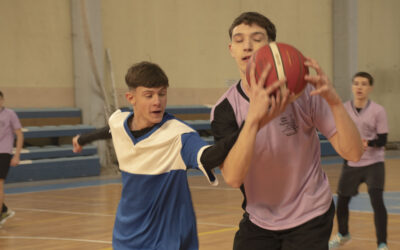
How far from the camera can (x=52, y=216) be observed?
29.6ft

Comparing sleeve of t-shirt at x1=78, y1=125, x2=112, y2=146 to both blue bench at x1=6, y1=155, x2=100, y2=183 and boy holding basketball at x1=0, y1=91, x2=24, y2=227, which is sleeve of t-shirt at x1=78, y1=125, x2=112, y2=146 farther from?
blue bench at x1=6, y1=155, x2=100, y2=183

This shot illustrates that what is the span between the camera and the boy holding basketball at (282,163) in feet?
9.75

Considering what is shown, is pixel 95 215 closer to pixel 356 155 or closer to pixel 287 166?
pixel 287 166

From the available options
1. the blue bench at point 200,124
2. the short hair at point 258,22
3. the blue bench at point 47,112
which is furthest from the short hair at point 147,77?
the blue bench at point 200,124

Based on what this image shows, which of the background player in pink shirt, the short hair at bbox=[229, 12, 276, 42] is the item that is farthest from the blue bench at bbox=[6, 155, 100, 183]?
the short hair at bbox=[229, 12, 276, 42]

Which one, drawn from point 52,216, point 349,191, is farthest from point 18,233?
point 349,191

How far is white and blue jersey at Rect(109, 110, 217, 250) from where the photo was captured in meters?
3.35

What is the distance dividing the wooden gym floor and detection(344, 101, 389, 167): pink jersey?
89 cm

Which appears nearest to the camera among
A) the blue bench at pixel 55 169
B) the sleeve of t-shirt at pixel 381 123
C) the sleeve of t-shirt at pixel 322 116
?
the sleeve of t-shirt at pixel 322 116

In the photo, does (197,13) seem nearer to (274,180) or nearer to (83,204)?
(83,204)

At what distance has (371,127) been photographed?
6.38 meters

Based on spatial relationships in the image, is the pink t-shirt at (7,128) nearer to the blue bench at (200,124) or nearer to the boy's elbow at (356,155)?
the boy's elbow at (356,155)

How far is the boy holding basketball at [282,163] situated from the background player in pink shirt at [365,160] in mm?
3284

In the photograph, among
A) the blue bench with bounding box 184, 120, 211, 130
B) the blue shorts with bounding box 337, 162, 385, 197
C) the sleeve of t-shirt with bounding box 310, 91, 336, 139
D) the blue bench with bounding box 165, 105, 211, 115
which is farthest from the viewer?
the blue bench with bounding box 184, 120, 211, 130
